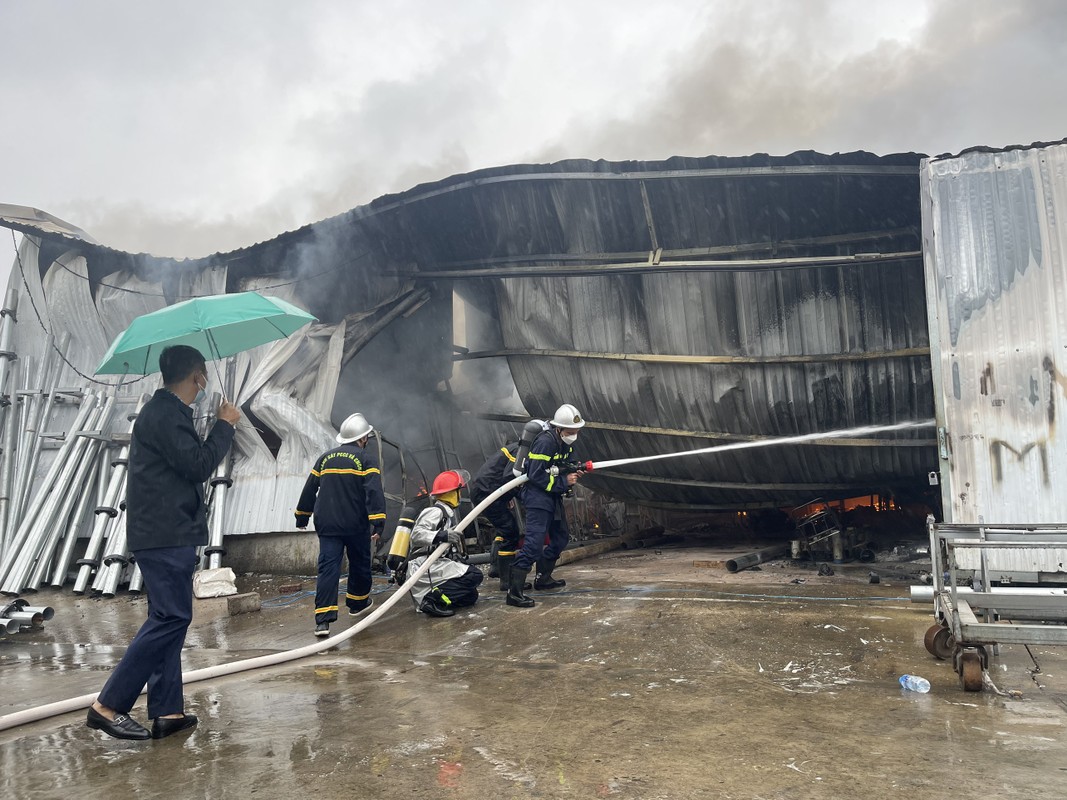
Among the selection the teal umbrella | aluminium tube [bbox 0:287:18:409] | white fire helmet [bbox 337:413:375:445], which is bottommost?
white fire helmet [bbox 337:413:375:445]

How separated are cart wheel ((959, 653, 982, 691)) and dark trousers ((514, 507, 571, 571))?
3357 millimetres

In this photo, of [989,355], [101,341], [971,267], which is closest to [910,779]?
[989,355]

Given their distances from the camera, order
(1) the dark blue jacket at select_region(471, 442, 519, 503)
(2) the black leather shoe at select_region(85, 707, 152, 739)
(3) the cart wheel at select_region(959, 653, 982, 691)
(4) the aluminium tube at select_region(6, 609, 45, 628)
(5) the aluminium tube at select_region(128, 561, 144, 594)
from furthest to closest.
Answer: (5) the aluminium tube at select_region(128, 561, 144, 594)
(1) the dark blue jacket at select_region(471, 442, 519, 503)
(4) the aluminium tube at select_region(6, 609, 45, 628)
(3) the cart wheel at select_region(959, 653, 982, 691)
(2) the black leather shoe at select_region(85, 707, 152, 739)

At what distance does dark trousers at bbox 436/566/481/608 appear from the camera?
6141 millimetres

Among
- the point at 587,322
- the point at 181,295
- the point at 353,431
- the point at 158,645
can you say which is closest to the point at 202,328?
the point at 158,645

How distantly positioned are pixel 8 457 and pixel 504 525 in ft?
22.5

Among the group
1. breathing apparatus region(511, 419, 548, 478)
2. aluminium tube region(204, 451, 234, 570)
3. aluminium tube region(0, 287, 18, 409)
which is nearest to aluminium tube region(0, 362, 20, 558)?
aluminium tube region(0, 287, 18, 409)

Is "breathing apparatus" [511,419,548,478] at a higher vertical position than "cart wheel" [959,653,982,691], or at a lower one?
higher

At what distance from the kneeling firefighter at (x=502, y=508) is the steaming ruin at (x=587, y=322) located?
1.91 m

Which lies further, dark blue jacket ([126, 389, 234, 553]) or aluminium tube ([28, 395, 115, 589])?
aluminium tube ([28, 395, 115, 589])

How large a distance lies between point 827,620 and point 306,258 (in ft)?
24.5

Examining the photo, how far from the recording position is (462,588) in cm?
620

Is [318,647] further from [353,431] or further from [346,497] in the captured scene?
[353,431]

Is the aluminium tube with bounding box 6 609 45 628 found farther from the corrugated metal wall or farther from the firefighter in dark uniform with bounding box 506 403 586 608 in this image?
the corrugated metal wall
